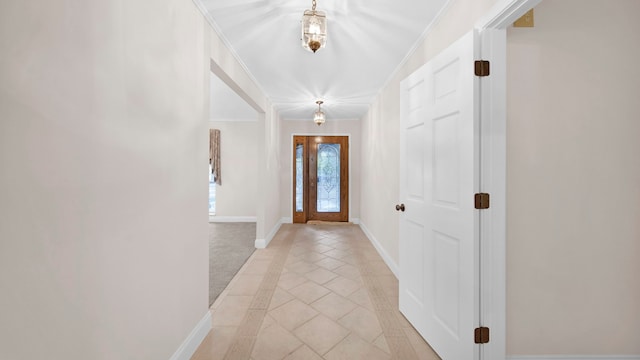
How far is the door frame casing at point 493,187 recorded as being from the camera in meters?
1.60

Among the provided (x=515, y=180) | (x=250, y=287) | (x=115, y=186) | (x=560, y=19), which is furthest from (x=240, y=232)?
(x=560, y=19)

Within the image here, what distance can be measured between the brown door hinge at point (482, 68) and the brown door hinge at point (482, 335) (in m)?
1.52

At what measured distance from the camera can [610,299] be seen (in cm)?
170

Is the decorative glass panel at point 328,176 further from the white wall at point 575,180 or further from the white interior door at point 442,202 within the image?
the white wall at point 575,180

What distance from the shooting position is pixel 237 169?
6770mm


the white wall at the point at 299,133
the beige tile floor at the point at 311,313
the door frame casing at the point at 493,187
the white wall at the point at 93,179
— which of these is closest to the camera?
the white wall at the point at 93,179

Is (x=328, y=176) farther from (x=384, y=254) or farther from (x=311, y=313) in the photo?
(x=311, y=313)

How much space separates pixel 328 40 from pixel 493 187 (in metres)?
1.95

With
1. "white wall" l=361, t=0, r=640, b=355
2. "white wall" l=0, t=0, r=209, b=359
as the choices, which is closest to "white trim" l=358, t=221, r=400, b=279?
"white wall" l=361, t=0, r=640, b=355

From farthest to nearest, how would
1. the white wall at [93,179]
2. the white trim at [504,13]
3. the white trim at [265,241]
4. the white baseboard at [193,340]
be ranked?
the white trim at [265,241] → the white baseboard at [193,340] → the white trim at [504,13] → the white wall at [93,179]

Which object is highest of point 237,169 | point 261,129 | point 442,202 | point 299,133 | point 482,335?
point 299,133

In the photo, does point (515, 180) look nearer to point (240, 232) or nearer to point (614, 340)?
point (614, 340)

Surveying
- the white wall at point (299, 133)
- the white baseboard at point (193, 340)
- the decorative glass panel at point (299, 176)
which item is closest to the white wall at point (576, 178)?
the white baseboard at point (193, 340)

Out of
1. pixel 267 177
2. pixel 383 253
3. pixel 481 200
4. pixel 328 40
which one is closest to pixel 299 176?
pixel 267 177
